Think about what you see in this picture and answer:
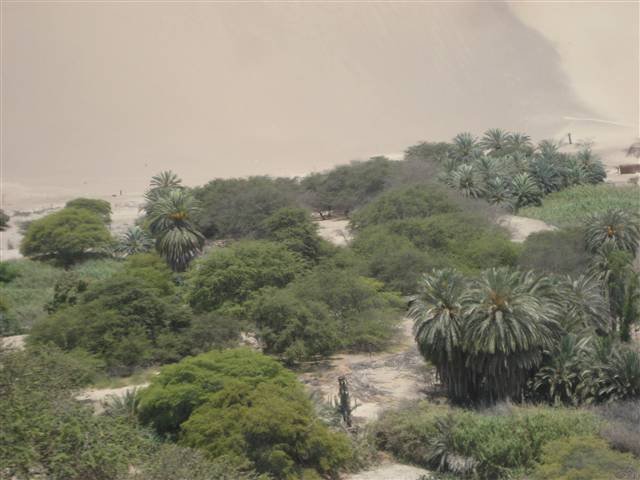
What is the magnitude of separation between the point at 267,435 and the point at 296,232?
24395 mm

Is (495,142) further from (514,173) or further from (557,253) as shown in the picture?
(557,253)

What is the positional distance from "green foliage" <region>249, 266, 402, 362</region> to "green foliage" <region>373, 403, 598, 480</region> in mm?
7933

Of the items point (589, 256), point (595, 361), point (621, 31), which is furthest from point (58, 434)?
point (621, 31)

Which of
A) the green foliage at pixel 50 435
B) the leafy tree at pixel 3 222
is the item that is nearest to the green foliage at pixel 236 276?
the green foliage at pixel 50 435

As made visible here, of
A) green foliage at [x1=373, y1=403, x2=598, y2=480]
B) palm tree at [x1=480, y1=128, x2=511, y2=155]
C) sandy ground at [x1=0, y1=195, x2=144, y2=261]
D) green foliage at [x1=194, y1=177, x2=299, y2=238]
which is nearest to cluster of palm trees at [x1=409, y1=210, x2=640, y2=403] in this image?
green foliage at [x1=373, y1=403, x2=598, y2=480]

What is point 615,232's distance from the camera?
4003 cm

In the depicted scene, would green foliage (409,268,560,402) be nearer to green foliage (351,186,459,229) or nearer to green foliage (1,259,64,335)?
→ green foliage (1,259,64,335)

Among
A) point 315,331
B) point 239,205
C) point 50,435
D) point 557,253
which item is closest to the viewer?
point 50,435

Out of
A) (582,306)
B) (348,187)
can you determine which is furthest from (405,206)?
(582,306)

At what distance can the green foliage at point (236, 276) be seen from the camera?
127 feet

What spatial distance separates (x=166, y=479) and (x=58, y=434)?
273cm

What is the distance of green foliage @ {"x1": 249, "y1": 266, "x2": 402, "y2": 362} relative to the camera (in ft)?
110

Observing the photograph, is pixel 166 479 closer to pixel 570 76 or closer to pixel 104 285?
pixel 104 285

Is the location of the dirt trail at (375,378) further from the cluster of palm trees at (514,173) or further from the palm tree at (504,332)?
the cluster of palm trees at (514,173)
